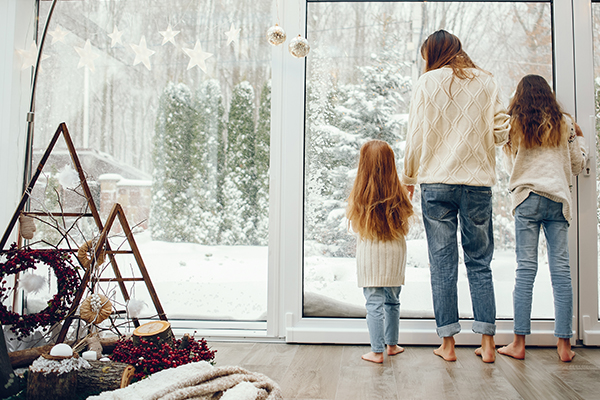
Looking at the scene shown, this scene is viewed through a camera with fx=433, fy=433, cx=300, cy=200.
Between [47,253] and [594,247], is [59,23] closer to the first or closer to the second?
[47,253]

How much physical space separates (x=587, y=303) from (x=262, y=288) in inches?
65.8

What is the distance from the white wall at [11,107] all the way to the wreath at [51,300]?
86cm

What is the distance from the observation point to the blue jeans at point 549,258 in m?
1.99

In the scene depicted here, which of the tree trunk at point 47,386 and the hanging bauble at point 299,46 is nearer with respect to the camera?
the tree trunk at point 47,386

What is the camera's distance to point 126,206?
240cm

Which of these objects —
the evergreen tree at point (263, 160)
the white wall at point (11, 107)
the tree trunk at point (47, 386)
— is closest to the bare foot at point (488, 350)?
the evergreen tree at point (263, 160)

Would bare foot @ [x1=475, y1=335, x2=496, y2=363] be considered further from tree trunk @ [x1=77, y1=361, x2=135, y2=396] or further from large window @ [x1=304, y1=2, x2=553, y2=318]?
tree trunk @ [x1=77, y1=361, x2=135, y2=396]

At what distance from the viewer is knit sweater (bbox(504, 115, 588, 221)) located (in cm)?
199

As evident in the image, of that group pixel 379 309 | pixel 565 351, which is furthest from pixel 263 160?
pixel 565 351

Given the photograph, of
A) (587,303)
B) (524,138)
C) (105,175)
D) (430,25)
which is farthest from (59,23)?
(587,303)

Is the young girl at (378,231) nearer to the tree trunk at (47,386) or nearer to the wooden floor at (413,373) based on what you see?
the wooden floor at (413,373)

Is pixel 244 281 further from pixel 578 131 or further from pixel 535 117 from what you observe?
pixel 578 131

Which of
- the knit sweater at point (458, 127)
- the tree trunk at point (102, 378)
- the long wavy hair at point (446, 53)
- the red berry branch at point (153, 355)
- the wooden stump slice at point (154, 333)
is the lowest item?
the tree trunk at point (102, 378)

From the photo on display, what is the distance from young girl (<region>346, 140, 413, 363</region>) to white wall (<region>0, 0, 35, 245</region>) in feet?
6.13
